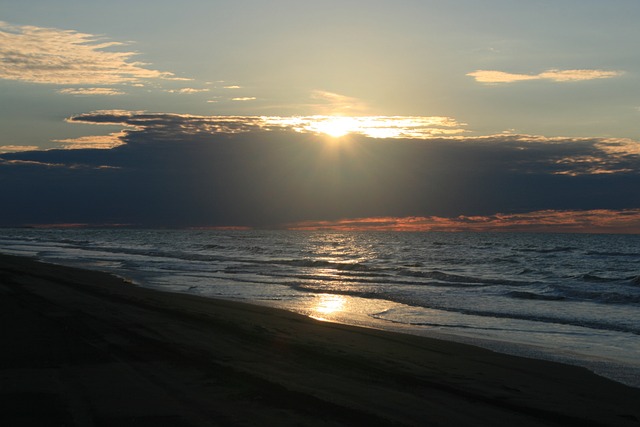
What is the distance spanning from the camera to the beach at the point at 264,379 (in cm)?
809

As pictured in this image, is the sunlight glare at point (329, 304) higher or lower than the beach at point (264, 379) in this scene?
lower

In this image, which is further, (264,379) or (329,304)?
(329,304)

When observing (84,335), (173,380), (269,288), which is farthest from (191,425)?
(269,288)

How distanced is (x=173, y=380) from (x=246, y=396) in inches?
55.6

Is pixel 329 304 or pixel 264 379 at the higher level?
pixel 264 379

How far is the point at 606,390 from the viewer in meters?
10.9

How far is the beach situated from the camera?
8086 millimetres

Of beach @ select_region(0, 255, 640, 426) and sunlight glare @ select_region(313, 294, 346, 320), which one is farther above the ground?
beach @ select_region(0, 255, 640, 426)

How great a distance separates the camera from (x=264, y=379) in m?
9.99

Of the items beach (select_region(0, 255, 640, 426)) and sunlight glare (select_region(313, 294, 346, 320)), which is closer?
beach (select_region(0, 255, 640, 426))

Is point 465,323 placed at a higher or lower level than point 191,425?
lower

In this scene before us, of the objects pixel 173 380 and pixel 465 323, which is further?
pixel 465 323

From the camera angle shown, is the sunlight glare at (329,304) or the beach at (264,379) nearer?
the beach at (264,379)

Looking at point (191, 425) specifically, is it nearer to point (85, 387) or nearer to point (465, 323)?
point (85, 387)
